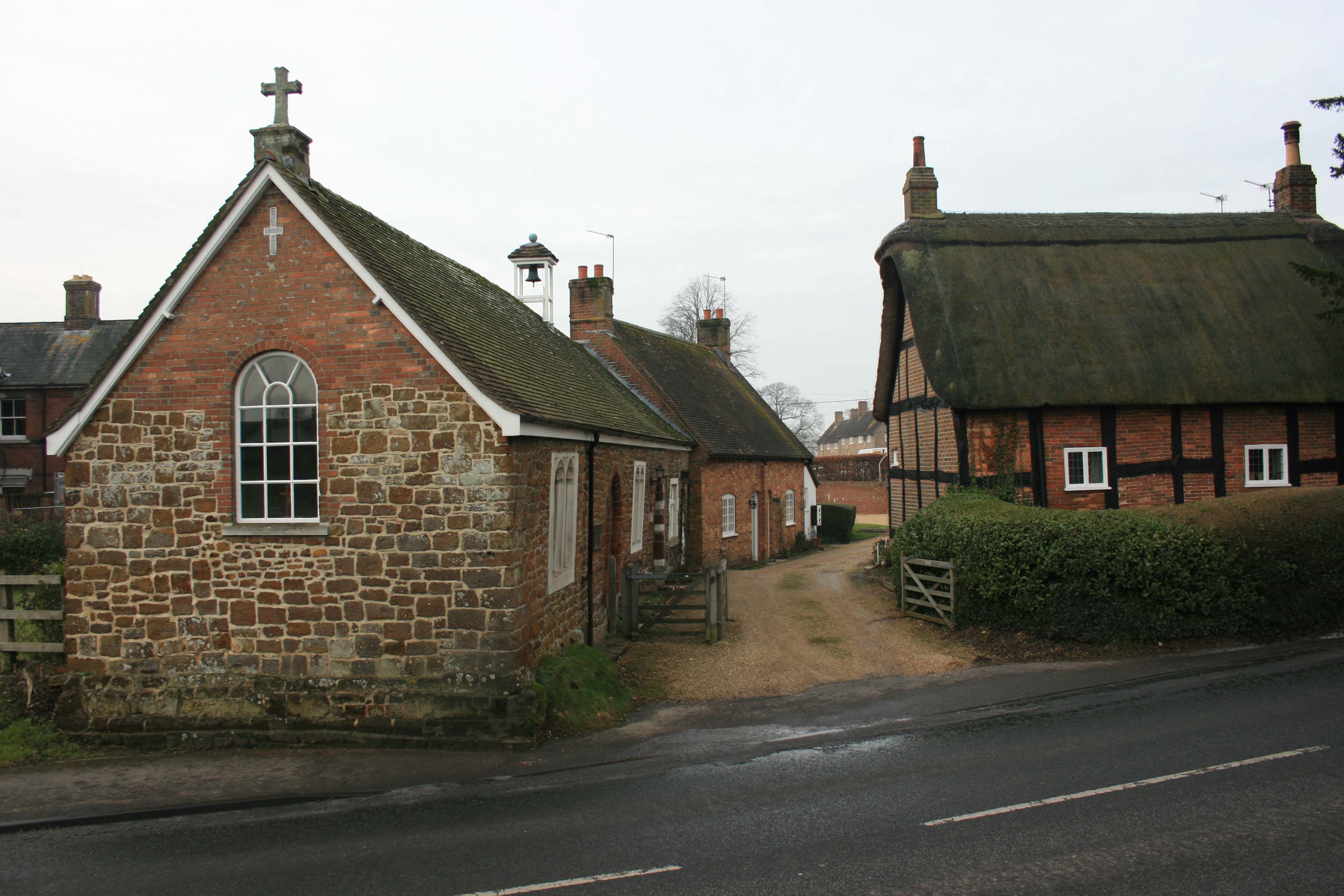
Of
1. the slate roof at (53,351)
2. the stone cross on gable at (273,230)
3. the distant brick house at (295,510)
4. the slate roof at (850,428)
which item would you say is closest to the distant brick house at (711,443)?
the distant brick house at (295,510)

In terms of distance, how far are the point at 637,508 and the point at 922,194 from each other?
11439mm

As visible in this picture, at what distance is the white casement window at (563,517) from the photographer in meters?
10.8

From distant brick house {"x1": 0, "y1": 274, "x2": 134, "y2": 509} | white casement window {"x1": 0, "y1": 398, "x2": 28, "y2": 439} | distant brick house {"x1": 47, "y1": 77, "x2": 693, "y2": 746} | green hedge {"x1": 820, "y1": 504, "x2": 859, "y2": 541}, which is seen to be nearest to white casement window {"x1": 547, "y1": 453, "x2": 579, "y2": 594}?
distant brick house {"x1": 47, "y1": 77, "x2": 693, "y2": 746}

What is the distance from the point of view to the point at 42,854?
6672mm

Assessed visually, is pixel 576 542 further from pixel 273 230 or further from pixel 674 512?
pixel 674 512

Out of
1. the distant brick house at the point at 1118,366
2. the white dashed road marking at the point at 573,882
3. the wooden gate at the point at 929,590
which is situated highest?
the distant brick house at the point at 1118,366

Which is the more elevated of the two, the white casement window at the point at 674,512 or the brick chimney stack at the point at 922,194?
the brick chimney stack at the point at 922,194

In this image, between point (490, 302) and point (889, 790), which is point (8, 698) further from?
point (889, 790)

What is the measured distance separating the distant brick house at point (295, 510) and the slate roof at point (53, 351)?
26.5m

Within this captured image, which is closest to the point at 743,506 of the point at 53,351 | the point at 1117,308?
the point at 1117,308

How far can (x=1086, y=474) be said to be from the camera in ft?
56.9

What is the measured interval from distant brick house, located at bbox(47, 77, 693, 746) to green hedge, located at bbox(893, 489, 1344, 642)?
8122 millimetres

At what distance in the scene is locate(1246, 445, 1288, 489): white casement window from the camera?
17719mm

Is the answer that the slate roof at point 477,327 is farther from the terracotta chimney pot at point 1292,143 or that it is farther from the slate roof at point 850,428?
the slate roof at point 850,428
